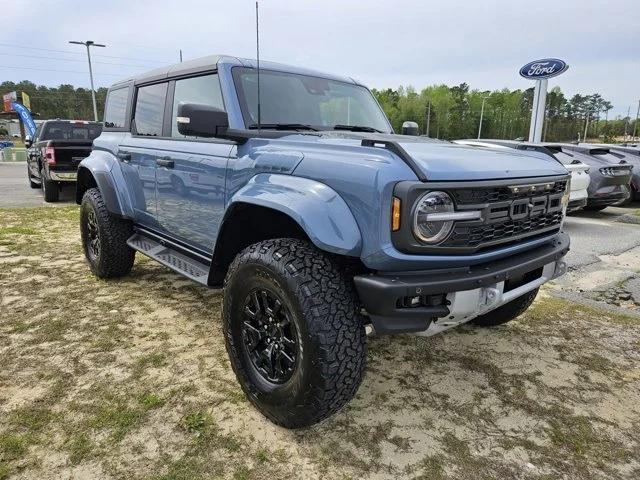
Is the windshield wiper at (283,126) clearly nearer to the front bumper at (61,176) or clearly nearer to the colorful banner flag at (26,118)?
the front bumper at (61,176)

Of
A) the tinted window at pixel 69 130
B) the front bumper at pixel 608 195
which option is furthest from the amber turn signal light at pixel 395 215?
the tinted window at pixel 69 130

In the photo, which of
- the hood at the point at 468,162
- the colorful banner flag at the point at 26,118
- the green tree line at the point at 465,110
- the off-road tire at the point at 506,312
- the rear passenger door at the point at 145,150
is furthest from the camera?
the green tree line at the point at 465,110

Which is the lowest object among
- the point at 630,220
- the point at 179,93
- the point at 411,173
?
the point at 630,220

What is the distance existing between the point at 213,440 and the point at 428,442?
1.04 metres

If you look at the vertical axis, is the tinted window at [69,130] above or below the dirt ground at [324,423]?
above

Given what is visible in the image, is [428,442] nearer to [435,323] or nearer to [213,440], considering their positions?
[435,323]

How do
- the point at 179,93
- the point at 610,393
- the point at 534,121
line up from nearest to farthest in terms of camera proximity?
the point at 610,393
the point at 179,93
the point at 534,121

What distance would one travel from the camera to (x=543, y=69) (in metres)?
15.4

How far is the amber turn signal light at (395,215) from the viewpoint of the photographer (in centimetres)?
198

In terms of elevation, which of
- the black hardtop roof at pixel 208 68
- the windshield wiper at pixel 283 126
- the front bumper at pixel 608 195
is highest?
the black hardtop roof at pixel 208 68

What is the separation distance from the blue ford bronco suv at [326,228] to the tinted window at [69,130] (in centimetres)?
979

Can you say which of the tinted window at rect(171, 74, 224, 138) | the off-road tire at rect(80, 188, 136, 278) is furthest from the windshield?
the off-road tire at rect(80, 188, 136, 278)

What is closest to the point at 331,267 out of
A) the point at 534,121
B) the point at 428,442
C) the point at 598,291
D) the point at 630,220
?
the point at 428,442

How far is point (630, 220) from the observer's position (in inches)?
356
